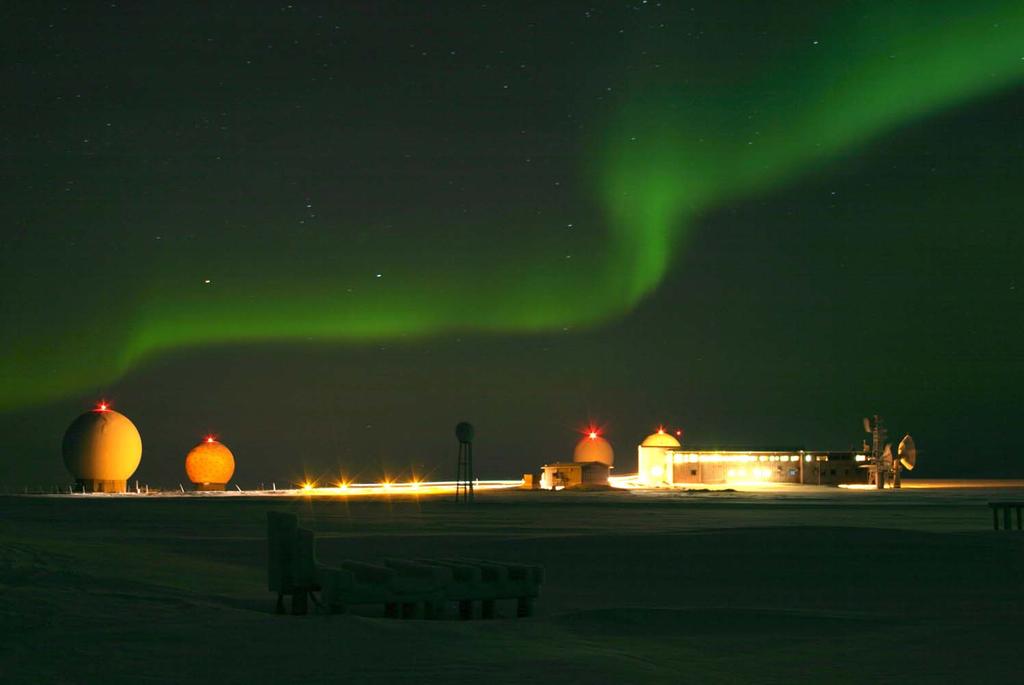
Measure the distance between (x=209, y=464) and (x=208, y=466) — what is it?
0.21 m

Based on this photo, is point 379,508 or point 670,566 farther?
point 379,508

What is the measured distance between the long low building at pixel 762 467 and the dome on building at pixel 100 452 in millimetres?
45322

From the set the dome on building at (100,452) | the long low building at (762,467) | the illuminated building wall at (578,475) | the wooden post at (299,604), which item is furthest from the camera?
the long low building at (762,467)

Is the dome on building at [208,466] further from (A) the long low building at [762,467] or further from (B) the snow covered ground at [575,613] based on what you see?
(B) the snow covered ground at [575,613]

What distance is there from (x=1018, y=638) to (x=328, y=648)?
8.42 metres

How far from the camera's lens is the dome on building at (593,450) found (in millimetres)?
137500

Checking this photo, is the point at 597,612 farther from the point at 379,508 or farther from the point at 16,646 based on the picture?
the point at 379,508

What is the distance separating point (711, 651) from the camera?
566 inches

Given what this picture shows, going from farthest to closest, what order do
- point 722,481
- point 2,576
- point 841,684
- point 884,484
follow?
point 722,481, point 884,484, point 2,576, point 841,684

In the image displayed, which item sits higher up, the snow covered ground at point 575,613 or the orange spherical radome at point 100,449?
the orange spherical radome at point 100,449

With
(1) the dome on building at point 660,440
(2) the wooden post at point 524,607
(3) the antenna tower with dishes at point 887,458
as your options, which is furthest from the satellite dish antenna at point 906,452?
(2) the wooden post at point 524,607

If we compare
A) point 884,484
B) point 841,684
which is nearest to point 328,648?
point 841,684

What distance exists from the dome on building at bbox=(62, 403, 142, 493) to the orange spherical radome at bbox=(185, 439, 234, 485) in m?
8.08

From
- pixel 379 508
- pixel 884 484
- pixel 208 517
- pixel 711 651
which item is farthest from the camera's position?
pixel 884 484
